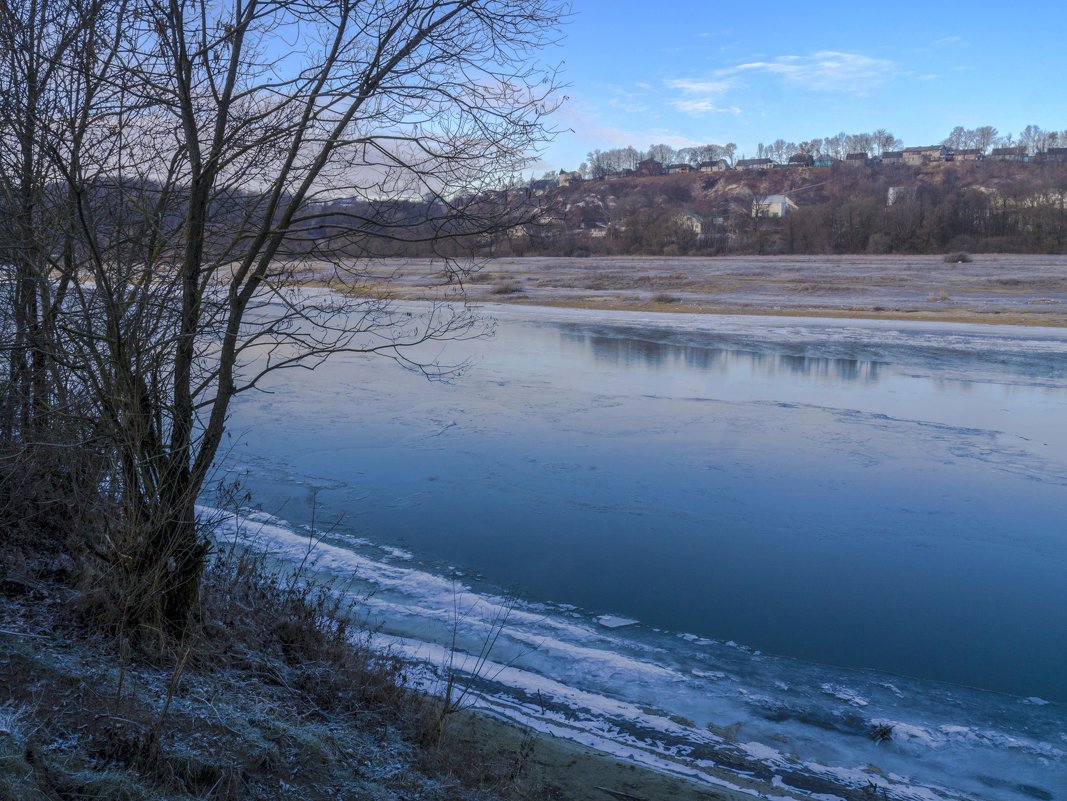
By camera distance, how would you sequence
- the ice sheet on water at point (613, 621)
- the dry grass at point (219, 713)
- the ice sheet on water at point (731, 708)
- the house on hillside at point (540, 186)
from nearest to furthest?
the dry grass at point (219, 713), the ice sheet on water at point (731, 708), the house on hillside at point (540, 186), the ice sheet on water at point (613, 621)

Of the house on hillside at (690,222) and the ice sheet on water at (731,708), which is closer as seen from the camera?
the ice sheet on water at (731,708)

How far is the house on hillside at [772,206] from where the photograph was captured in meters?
60.9

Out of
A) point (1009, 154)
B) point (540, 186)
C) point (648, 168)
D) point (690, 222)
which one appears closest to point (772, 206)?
point (690, 222)

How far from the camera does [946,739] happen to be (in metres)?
4.91

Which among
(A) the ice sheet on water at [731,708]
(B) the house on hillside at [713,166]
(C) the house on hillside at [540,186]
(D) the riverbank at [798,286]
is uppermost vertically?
(B) the house on hillside at [713,166]

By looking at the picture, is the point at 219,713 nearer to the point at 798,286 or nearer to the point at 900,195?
the point at 798,286

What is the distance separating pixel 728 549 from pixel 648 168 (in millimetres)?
87097

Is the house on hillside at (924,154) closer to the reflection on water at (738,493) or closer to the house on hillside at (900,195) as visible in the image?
the house on hillside at (900,195)

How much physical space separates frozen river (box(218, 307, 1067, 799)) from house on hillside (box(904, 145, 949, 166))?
10224 centimetres

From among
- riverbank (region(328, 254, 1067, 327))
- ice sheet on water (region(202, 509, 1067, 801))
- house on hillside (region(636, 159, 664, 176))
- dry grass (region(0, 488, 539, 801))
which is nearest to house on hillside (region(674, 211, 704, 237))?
riverbank (region(328, 254, 1067, 327))

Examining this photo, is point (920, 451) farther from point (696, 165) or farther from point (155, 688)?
point (696, 165)


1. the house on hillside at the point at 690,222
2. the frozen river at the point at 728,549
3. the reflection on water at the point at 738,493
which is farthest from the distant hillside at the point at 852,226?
the frozen river at the point at 728,549

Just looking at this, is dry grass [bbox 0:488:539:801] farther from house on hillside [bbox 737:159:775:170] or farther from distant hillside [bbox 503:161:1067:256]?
house on hillside [bbox 737:159:775:170]

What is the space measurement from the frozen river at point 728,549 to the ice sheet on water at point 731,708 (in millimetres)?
17
